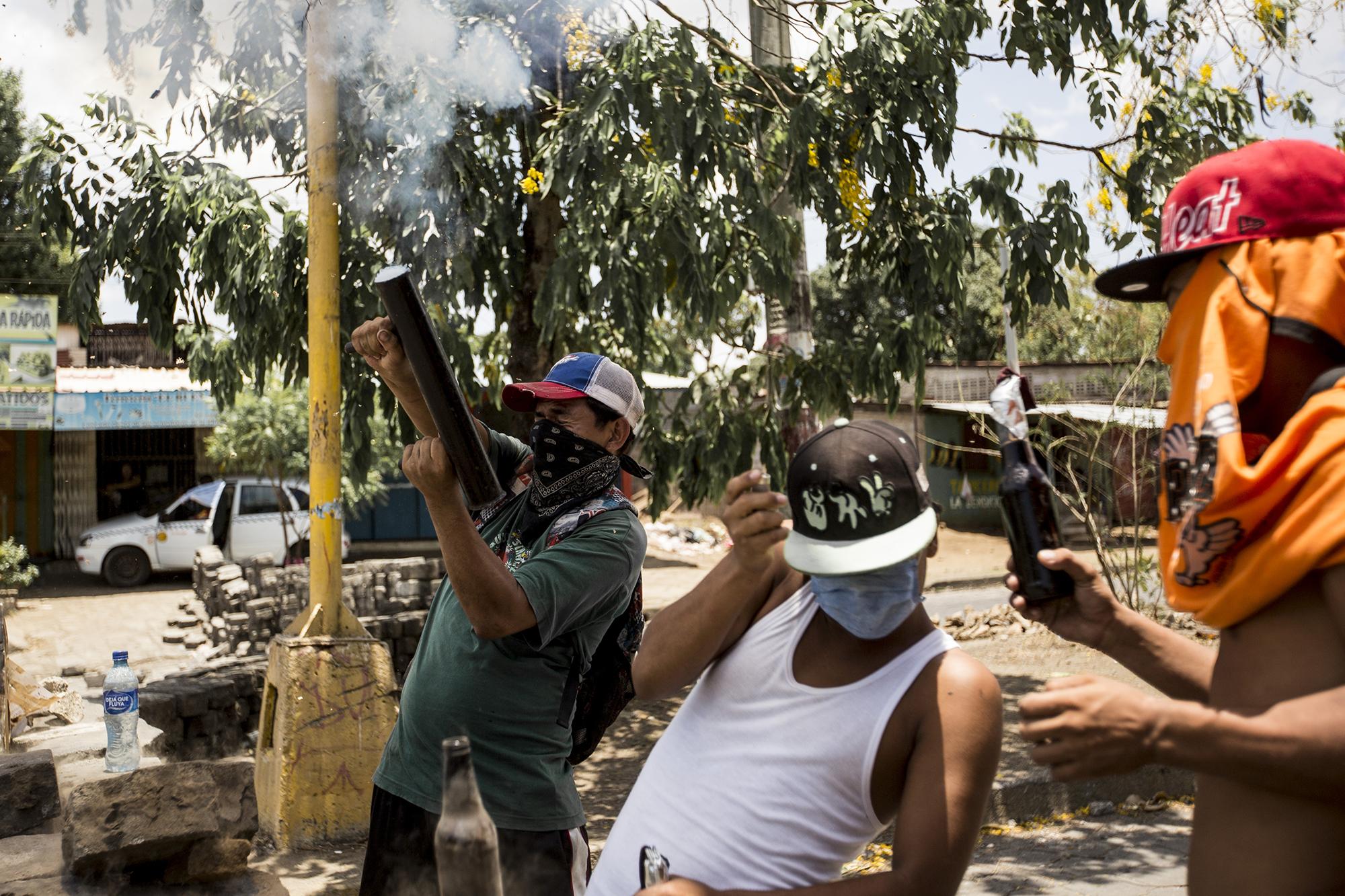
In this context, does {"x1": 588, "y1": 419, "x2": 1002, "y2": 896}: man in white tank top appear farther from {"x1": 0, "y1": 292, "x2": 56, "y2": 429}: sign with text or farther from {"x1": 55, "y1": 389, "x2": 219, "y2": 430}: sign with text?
{"x1": 55, "y1": 389, "x2": 219, "y2": 430}: sign with text

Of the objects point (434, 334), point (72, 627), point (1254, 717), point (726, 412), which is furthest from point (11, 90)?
point (1254, 717)

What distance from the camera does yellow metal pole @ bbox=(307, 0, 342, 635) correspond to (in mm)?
4953

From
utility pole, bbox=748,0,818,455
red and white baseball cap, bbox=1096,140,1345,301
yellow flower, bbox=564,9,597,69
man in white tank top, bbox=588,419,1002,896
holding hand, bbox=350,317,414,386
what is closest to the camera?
red and white baseball cap, bbox=1096,140,1345,301

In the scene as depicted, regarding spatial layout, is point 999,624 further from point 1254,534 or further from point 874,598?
point 1254,534

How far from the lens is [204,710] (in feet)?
21.2

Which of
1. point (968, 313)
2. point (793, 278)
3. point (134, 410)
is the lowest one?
point (793, 278)

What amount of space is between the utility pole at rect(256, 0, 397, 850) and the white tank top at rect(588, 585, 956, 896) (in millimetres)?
3433

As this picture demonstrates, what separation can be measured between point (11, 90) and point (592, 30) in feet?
23.3

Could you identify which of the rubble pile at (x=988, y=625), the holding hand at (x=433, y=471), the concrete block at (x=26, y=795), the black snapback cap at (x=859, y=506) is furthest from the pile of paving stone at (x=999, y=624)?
the black snapback cap at (x=859, y=506)

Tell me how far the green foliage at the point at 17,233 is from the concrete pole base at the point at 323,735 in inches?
96.6

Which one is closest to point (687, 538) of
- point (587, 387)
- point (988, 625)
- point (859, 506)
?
point (988, 625)

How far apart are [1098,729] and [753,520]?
0.59 meters

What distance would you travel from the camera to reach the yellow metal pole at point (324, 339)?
195 inches

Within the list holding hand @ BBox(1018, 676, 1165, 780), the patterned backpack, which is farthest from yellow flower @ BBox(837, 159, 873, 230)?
holding hand @ BBox(1018, 676, 1165, 780)
